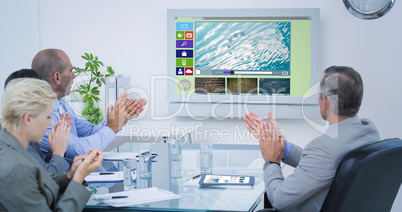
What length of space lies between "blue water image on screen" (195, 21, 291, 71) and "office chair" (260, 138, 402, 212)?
2652 mm

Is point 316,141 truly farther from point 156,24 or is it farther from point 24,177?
point 156,24

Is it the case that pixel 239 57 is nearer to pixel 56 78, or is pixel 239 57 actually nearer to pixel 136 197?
pixel 56 78

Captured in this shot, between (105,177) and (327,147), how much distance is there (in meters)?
1.24

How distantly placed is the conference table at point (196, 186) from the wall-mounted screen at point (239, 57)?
1071 mm

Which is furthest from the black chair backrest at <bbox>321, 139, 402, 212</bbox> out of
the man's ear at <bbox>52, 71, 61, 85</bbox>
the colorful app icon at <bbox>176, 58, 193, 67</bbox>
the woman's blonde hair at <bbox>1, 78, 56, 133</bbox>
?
the colorful app icon at <bbox>176, 58, 193, 67</bbox>

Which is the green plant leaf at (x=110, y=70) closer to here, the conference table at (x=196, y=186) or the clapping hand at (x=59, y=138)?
the conference table at (x=196, y=186)

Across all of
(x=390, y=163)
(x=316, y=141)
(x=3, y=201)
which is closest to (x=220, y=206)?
(x=316, y=141)

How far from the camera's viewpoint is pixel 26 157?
1.91 meters

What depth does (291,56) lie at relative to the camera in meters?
4.66

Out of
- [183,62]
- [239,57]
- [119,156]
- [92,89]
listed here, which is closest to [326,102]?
[119,156]

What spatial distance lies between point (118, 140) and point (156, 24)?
4.13ft

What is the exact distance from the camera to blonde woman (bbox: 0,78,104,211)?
1.79 m

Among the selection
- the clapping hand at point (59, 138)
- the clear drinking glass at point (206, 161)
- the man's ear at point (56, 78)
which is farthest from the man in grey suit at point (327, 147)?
the man's ear at point (56, 78)

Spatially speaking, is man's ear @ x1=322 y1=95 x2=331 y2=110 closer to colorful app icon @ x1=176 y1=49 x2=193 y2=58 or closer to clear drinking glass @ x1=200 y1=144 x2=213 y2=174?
clear drinking glass @ x1=200 y1=144 x2=213 y2=174
